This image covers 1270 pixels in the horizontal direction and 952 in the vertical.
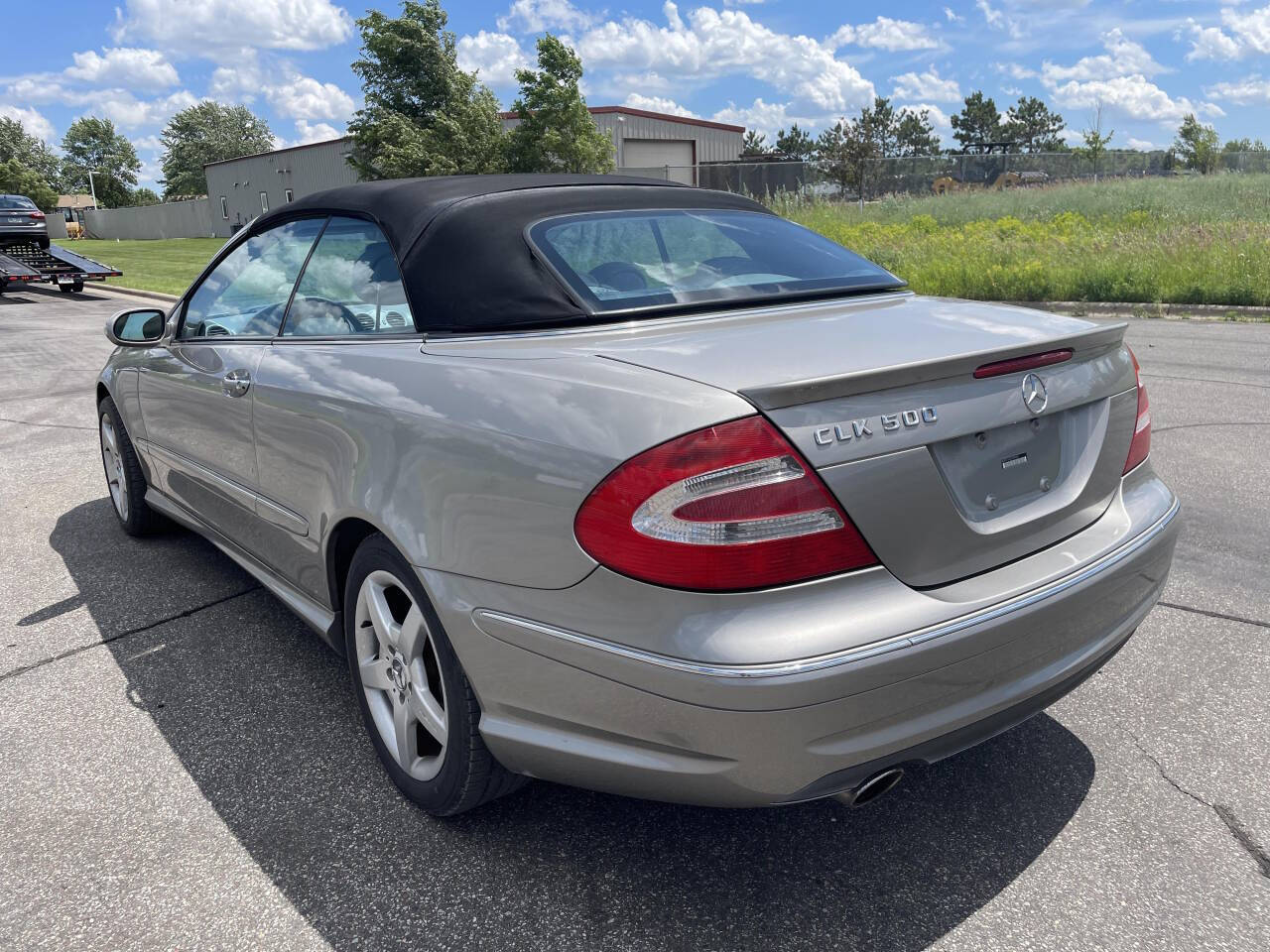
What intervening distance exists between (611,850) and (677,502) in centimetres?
101

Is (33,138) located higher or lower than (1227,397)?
higher

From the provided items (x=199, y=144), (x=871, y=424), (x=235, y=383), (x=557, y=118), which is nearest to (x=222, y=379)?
(x=235, y=383)

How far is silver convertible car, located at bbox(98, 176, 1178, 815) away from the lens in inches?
71.3

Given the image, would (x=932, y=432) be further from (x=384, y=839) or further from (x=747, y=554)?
(x=384, y=839)

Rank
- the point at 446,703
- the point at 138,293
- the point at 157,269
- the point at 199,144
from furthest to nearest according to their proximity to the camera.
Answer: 1. the point at 199,144
2. the point at 157,269
3. the point at 138,293
4. the point at 446,703

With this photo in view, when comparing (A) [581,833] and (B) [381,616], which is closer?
(A) [581,833]

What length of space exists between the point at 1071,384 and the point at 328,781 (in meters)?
2.15

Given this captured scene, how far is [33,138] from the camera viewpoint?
102m

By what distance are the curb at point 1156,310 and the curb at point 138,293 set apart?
46.6 ft

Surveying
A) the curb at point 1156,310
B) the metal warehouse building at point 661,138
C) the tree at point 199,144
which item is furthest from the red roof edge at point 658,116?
the tree at point 199,144

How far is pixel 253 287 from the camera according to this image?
11.7 feet

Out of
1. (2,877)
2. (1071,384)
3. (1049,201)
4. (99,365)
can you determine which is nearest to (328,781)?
(2,877)

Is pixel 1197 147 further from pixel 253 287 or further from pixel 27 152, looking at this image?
pixel 27 152

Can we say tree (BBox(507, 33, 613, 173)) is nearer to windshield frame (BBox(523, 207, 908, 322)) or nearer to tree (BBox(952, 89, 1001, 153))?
windshield frame (BBox(523, 207, 908, 322))
